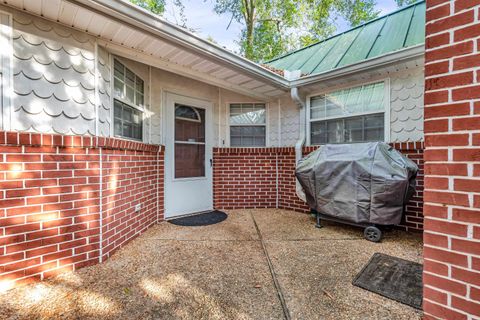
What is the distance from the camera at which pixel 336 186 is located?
10.3 feet

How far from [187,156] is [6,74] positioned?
2604 mm

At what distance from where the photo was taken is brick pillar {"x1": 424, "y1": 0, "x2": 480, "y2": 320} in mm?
992

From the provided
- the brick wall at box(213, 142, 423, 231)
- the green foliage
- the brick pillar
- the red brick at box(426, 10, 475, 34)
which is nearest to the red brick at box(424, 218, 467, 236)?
the brick pillar

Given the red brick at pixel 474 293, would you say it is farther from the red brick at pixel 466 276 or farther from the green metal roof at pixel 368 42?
the green metal roof at pixel 368 42

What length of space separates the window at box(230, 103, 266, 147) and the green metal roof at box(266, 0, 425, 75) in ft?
4.05

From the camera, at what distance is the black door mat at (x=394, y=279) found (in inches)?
71.0

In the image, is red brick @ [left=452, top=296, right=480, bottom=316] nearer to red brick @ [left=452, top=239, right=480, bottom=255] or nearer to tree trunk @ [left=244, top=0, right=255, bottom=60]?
red brick @ [left=452, top=239, right=480, bottom=255]

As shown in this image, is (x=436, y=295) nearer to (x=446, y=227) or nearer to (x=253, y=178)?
(x=446, y=227)

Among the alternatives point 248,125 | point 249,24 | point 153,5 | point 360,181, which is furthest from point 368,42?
point 153,5

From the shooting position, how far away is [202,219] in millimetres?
3924

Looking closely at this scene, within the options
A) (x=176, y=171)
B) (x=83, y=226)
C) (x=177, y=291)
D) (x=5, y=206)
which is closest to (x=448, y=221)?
(x=177, y=291)

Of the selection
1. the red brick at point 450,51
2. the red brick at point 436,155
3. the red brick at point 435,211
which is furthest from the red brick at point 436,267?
the red brick at point 450,51

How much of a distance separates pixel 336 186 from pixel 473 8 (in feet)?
7.86

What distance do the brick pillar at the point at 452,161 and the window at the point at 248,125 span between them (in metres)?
3.77
